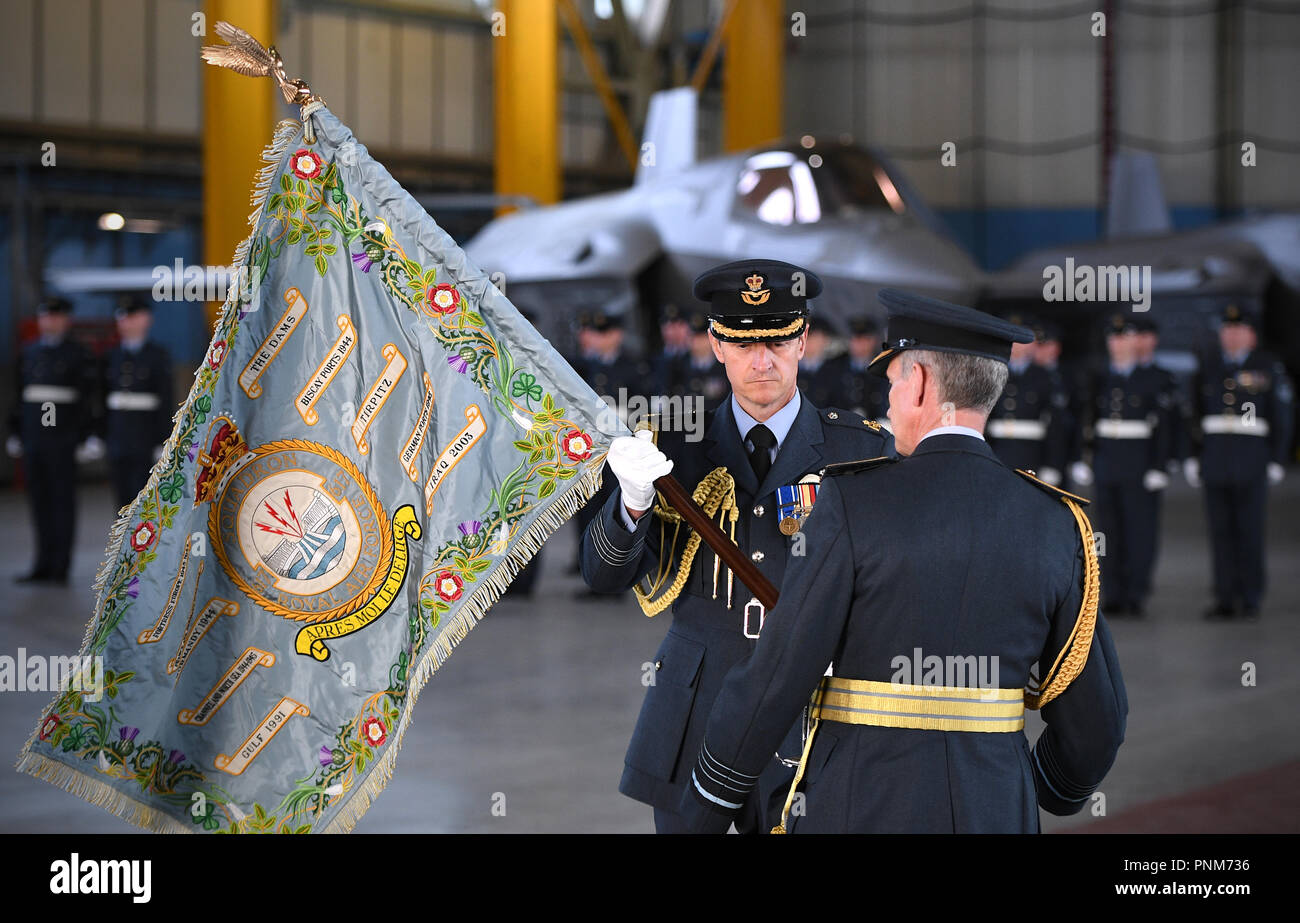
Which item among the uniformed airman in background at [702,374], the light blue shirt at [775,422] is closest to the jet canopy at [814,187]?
the uniformed airman in background at [702,374]

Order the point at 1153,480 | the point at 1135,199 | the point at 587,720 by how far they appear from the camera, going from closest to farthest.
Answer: the point at 587,720
the point at 1153,480
the point at 1135,199

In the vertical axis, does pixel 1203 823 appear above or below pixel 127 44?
below

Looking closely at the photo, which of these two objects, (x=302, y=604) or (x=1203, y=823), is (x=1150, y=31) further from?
(x=302, y=604)

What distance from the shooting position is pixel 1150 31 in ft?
80.0

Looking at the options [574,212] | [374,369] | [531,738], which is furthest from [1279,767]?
[574,212]

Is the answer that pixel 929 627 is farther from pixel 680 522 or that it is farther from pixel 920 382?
pixel 680 522

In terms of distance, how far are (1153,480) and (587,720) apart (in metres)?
4.44

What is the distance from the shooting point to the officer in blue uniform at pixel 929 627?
75.6 inches

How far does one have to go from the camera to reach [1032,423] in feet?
27.7

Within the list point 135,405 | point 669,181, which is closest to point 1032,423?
point 669,181

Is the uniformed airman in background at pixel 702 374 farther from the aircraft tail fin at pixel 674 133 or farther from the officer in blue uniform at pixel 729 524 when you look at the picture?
the officer in blue uniform at pixel 729 524

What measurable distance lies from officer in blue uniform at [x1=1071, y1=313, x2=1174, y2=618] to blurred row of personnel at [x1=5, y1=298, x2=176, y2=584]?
6.35m

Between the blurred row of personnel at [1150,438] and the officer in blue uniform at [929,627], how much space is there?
6.23 m

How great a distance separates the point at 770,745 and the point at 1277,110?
83.2ft
